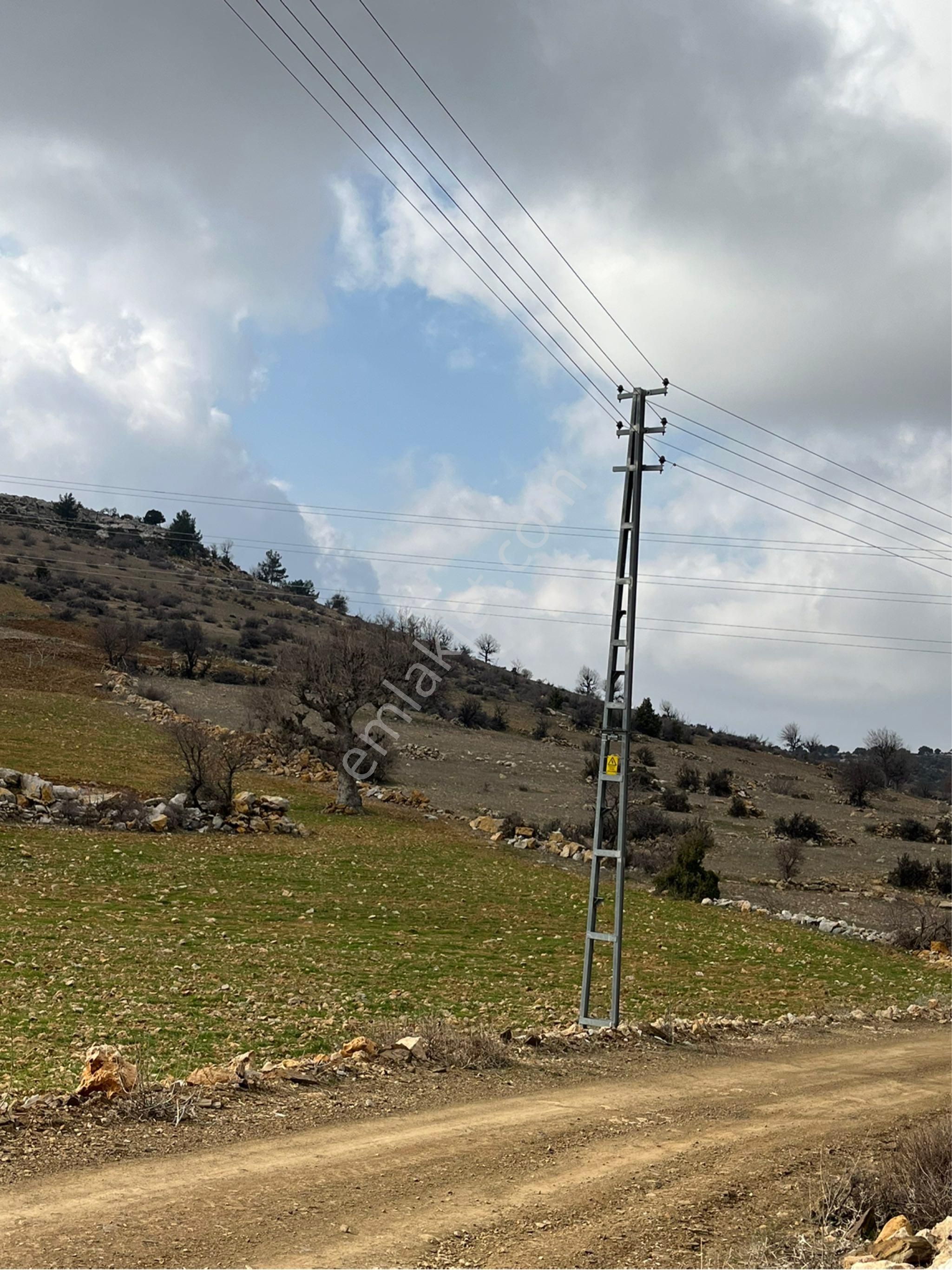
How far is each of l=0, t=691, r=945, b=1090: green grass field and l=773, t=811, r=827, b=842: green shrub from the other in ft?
66.4

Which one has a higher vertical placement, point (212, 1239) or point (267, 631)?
point (267, 631)

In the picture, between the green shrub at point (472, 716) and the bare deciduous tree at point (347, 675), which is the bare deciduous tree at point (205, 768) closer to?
the bare deciduous tree at point (347, 675)

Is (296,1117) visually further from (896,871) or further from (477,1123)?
(896,871)

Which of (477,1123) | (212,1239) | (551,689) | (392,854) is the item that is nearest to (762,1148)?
(477,1123)

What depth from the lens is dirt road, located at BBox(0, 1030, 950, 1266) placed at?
6152 mm

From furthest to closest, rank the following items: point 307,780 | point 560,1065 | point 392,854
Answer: point 307,780 < point 392,854 < point 560,1065

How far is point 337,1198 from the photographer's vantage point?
698 cm

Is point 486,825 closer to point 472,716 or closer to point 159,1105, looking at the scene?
point 159,1105

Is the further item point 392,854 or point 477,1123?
point 392,854

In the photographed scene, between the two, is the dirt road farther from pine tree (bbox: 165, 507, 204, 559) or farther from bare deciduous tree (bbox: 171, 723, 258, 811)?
pine tree (bbox: 165, 507, 204, 559)

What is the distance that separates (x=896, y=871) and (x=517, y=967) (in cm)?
2803

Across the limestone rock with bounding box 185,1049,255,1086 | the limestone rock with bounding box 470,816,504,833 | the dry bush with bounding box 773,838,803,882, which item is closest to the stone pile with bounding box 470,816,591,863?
the limestone rock with bounding box 470,816,504,833

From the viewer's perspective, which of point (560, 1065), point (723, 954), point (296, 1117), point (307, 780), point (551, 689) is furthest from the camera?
point (551, 689)

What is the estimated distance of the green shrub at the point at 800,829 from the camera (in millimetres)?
48750
